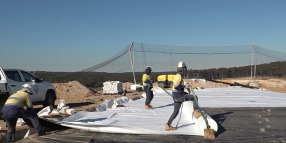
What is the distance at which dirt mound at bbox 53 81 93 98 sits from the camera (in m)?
17.4

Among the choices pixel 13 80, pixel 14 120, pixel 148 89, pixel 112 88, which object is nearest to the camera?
pixel 14 120

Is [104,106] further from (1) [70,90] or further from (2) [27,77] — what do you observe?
(1) [70,90]

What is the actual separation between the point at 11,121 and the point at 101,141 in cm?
194

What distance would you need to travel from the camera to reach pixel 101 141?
205 inches

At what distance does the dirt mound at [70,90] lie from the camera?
57.1ft

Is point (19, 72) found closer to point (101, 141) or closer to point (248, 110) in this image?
point (101, 141)

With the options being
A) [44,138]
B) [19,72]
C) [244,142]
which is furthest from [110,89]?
[244,142]

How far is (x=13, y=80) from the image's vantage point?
8984 millimetres

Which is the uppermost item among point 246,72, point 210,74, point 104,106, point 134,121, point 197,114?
point 246,72

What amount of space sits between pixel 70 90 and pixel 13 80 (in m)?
9.32

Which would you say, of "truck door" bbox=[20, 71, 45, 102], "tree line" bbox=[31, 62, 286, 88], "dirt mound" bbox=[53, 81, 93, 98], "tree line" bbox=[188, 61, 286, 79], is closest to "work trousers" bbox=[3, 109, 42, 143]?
"truck door" bbox=[20, 71, 45, 102]

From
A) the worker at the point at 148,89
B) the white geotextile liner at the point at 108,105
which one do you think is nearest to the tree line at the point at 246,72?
the white geotextile liner at the point at 108,105

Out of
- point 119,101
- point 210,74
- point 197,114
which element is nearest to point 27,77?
point 119,101

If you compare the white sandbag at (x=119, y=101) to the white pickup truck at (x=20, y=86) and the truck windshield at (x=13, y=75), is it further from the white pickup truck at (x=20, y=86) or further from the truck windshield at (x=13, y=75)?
the truck windshield at (x=13, y=75)
